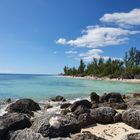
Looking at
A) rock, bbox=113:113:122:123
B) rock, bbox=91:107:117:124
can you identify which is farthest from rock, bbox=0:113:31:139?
rock, bbox=113:113:122:123

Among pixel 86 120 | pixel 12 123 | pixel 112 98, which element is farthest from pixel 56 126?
pixel 112 98

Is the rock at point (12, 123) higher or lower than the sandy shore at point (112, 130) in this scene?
higher

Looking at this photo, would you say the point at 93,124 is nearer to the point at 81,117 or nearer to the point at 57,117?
the point at 81,117

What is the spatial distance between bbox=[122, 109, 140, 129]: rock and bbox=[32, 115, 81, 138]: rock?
8.64ft

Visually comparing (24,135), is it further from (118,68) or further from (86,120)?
(118,68)

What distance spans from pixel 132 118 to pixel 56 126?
3926 millimetres

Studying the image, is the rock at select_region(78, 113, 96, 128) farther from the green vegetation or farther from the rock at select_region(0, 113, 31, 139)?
the green vegetation

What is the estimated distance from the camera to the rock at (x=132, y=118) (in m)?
12.8

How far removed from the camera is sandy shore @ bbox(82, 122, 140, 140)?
11578mm

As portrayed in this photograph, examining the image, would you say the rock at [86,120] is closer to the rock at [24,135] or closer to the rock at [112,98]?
the rock at [24,135]

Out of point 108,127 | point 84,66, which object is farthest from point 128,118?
point 84,66

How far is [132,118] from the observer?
13.1 metres

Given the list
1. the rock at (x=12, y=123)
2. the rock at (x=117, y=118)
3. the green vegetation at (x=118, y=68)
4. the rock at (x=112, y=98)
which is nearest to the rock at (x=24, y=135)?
the rock at (x=12, y=123)

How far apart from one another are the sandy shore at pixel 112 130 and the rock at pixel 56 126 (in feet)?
3.28
